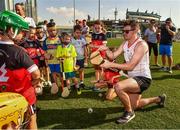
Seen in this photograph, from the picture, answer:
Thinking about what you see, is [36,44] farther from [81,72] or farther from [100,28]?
[100,28]

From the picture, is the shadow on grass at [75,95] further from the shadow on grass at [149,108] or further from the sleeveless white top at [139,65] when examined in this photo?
the sleeveless white top at [139,65]

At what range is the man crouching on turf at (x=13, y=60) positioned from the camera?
355 centimetres

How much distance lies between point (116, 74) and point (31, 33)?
2.63 m

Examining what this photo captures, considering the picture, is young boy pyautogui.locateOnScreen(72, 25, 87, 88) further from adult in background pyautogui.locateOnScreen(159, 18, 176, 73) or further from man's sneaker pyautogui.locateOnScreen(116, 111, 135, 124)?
adult in background pyautogui.locateOnScreen(159, 18, 176, 73)

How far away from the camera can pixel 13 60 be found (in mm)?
3607

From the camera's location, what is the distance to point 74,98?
7465mm

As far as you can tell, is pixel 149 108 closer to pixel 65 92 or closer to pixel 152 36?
pixel 65 92

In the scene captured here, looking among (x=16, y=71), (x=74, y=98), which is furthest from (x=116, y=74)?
(x=16, y=71)

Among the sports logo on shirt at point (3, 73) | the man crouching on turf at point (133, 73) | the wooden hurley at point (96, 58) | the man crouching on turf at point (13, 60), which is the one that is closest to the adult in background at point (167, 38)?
the wooden hurley at point (96, 58)

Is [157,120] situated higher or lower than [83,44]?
lower

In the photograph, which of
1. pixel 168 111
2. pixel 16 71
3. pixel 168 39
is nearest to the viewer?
pixel 16 71

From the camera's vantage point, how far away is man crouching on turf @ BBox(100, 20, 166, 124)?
573 centimetres

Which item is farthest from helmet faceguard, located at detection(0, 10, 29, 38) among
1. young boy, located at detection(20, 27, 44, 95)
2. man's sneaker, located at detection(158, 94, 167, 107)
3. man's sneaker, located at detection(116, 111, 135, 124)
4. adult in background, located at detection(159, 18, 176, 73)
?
adult in background, located at detection(159, 18, 176, 73)

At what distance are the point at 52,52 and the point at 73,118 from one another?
289cm
